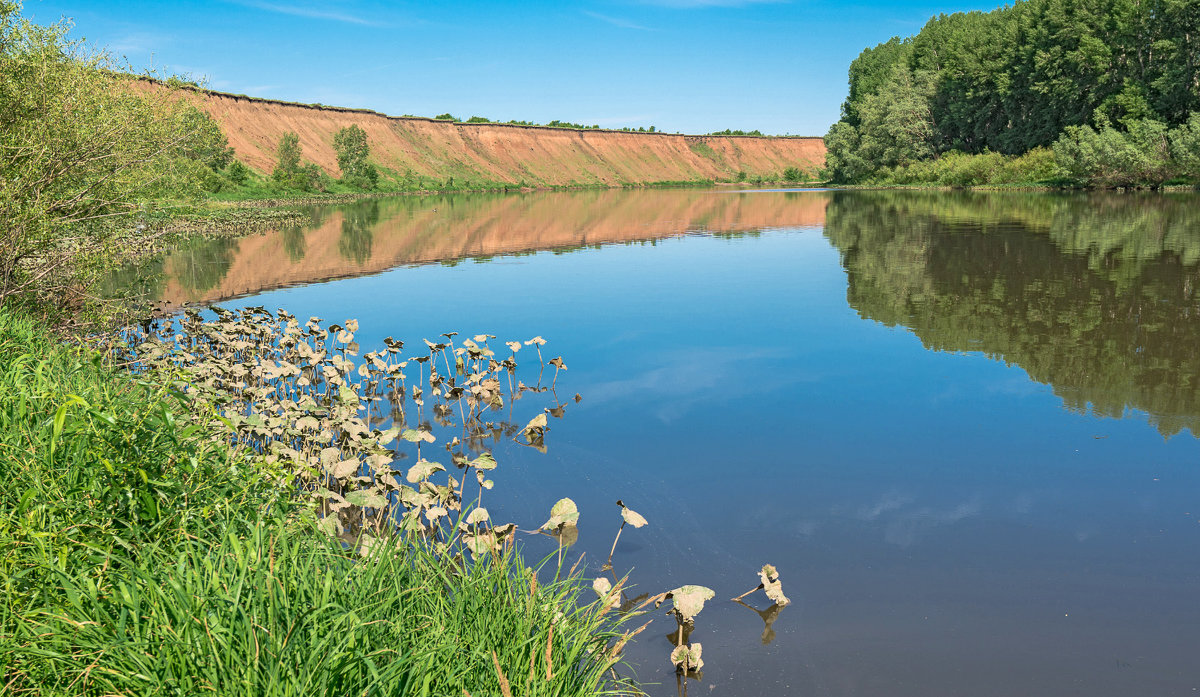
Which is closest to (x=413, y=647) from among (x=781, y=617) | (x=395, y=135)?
(x=781, y=617)

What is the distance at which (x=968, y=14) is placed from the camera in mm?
101000

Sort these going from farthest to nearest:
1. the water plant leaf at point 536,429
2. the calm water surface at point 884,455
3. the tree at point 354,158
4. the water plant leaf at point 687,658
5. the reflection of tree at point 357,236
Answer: the tree at point 354,158
the reflection of tree at point 357,236
the water plant leaf at point 536,429
the calm water surface at point 884,455
the water plant leaf at point 687,658

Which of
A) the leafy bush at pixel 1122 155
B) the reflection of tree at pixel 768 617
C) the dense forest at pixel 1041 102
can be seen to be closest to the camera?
the reflection of tree at pixel 768 617

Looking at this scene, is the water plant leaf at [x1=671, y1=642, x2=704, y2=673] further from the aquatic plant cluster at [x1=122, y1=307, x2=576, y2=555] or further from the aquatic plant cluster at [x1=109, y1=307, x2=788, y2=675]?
the aquatic plant cluster at [x1=122, y1=307, x2=576, y2=555]

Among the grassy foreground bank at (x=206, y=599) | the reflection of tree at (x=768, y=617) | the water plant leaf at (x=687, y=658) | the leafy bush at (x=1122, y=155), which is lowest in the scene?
the reflection of tree at (x=768, y=617)

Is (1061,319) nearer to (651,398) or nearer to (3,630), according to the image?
(651,398)

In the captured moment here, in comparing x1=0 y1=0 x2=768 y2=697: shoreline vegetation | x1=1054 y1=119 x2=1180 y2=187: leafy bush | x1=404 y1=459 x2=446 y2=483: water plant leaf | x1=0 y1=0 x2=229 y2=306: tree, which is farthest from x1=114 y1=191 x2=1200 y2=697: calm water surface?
x1=1054 y1=119 x2=1180 y2=187: leafy bush

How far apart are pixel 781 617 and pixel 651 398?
5.98 metres

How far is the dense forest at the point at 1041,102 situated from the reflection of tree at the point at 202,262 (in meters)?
59.6

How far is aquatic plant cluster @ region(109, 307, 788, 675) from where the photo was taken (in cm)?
618

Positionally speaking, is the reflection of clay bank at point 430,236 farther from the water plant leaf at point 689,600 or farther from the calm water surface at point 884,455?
the water plant leaf at point 689,600

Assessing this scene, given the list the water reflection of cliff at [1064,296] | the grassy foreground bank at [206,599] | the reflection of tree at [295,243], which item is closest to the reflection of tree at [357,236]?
the reflection of tree at [295,243]

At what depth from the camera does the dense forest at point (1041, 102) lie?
59.5 m

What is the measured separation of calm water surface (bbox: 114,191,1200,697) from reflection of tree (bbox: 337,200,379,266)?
813cm
